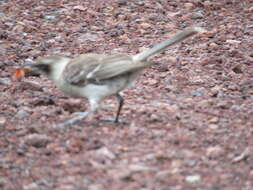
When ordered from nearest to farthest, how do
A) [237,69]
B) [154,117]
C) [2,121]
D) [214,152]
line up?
[214,152] → [154,117] → [2,121] → [237,69]

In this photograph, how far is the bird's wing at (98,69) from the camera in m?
7.21

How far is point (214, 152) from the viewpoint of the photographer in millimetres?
6445

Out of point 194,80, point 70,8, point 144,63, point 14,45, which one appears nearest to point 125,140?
point 144,63

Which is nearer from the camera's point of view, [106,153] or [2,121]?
[106,153]

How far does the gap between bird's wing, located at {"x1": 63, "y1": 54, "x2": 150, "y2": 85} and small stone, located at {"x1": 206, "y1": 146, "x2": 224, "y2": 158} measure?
51.6 inches

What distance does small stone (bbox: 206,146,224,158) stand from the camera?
252 inches

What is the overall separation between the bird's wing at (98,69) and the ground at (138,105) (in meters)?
0.56

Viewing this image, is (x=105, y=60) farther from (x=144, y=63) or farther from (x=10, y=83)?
(x=10, y=83)

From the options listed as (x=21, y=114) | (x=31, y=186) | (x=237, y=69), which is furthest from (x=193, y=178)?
(x=237, y=69)

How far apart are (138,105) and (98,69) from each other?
1126 mm

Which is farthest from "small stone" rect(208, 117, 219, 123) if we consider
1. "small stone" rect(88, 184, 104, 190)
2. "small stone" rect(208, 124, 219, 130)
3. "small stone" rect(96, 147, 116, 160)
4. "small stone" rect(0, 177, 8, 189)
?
"small stone" rect(0, 177, 8, 189)

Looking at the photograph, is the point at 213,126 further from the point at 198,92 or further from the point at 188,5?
the point at 188,5

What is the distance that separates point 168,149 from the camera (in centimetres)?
648

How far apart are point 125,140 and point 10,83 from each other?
10.1ft
